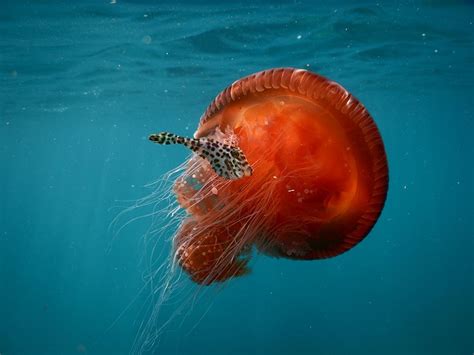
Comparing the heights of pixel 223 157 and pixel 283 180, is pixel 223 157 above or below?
above

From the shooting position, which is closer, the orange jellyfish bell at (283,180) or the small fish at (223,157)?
the small fish at (223,157)

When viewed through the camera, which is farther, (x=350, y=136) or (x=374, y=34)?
(x=374, y=34)

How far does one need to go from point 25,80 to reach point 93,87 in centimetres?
226

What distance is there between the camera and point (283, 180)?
3.51 metres

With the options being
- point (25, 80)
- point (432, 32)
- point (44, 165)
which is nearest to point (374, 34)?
point (432, 32)

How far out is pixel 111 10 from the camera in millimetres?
9625

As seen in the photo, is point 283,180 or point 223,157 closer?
point 223,157

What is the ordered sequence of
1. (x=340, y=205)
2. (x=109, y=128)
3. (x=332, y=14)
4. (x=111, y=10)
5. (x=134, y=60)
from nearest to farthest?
1. (x=340, y=205)
2. (x=111, y=10)
3. (x=332, y=14)
4. (x=134, y=60)
5. (x=109, y=128)

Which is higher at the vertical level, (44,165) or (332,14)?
(332,14)

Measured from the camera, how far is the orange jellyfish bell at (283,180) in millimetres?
3188

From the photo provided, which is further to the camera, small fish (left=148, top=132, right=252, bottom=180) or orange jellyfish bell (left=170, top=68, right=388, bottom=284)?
orange jellyfish bell (left=170, top=68, right=388, bottom=284)

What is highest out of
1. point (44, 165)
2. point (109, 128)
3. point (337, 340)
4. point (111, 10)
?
point (111, 10)

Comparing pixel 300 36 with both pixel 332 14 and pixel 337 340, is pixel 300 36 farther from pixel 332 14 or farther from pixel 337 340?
pixel 337 340

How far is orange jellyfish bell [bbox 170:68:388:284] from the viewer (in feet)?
10.5
